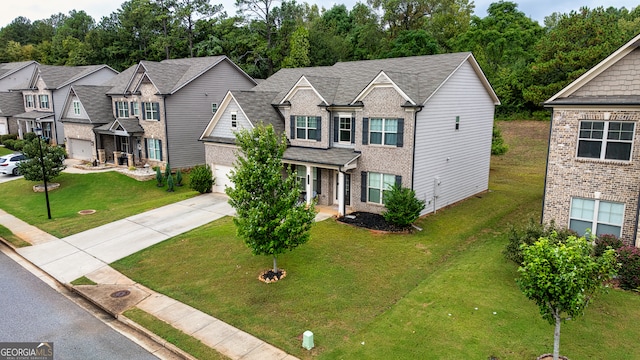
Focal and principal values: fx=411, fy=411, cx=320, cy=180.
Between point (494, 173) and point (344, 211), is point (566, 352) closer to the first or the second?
point (344, 211)

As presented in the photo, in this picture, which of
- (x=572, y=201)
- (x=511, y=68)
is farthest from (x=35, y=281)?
(x=511, y=68)

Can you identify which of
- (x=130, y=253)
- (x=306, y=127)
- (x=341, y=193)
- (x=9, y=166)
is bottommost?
(x=130, y=253)

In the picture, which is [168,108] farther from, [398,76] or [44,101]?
Result: [44,101]

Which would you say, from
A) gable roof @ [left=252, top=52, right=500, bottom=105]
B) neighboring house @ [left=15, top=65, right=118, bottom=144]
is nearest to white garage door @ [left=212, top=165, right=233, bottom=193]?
gable roof @ [left=252, top=52, right=500, bottom=105]

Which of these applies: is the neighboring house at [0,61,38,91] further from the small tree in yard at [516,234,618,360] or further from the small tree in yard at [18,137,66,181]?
the small tree in yard at [516,234,618,360]

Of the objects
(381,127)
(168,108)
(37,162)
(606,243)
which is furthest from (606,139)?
(37,162)
